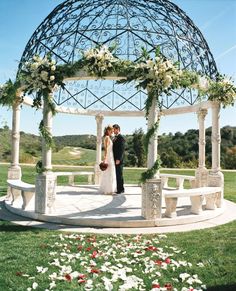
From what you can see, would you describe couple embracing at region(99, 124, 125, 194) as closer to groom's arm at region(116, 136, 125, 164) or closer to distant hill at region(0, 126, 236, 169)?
groom's arm at region(116, 136, 125, 164)

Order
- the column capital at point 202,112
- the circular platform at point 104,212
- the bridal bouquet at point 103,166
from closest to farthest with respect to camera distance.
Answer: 1. the circular platform at point 104,212
2. the bridal bouquet at point 103,166
3. the column capital at point 202,112

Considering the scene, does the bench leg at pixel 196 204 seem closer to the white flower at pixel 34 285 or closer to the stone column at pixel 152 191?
the stone column at pixel 152 191

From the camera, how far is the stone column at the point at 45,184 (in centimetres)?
850

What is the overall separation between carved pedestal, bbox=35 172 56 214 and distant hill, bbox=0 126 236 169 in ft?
62.9

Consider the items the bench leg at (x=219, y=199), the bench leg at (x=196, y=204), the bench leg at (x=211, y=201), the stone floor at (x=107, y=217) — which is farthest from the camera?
the bench leg at (x=219, y=199)

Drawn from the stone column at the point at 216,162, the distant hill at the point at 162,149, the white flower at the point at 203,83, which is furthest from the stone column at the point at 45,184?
the distant hill at the point at 162,149

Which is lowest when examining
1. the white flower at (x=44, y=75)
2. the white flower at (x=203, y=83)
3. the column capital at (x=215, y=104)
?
the column capital at (x=215, y=104)

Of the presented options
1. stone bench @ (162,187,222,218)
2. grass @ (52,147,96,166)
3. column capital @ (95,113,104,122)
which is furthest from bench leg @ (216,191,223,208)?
grass @ (52,147,96,166)

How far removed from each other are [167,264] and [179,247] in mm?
1028

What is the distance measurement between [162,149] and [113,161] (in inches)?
822

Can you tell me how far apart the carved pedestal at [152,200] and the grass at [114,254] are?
898 mm

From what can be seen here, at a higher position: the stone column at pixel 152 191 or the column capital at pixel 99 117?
the column capital at pixel 99 117

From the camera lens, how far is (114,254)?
5.81 meters

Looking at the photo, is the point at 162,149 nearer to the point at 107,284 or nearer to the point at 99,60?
the point at 99,60
